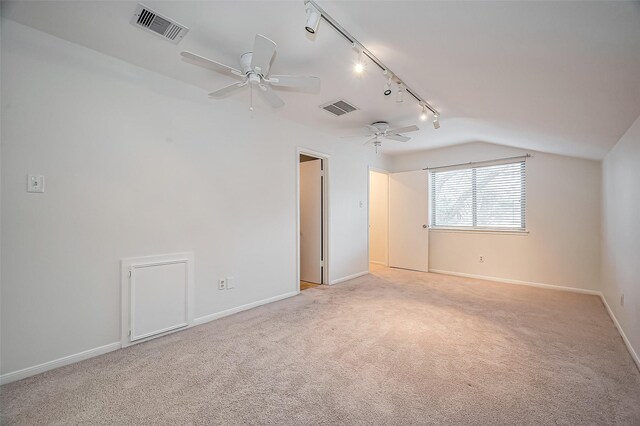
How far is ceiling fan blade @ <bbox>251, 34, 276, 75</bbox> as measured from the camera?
6.02ft

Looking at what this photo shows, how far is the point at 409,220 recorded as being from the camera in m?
6.05

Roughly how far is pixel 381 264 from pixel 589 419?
5.01 meters

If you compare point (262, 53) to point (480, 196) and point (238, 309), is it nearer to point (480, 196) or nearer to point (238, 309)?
point (238, 309)

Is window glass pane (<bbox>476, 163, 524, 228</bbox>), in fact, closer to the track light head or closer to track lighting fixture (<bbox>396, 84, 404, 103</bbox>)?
the track light head

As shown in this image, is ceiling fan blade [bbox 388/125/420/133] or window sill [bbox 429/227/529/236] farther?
window sill [bbox 429/227/529/236]

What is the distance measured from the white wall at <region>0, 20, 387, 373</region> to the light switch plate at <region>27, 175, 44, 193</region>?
36 mm

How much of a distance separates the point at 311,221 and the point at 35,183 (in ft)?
11.7

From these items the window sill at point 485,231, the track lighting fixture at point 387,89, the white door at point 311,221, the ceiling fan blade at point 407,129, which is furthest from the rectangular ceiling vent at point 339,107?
the window sill at point 485,231

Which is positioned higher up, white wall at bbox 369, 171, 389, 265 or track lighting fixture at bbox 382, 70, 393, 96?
track lighting fixture at bbox 382, 70, 393, 96

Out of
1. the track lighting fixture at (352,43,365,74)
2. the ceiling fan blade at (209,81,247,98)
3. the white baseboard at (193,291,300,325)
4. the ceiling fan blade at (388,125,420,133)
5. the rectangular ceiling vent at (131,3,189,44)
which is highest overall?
the rectangular ceiling vent at (131,3,189,44)

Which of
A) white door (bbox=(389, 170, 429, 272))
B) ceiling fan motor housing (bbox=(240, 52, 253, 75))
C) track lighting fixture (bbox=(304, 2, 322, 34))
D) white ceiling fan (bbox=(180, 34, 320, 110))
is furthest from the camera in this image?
white door (bbox=(389, 170, 429, 272))

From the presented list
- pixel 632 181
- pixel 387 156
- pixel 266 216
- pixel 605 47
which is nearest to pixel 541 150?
pixel 632 181

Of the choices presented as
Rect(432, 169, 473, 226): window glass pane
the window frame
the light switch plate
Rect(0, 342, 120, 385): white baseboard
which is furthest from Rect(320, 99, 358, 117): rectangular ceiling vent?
Rect(0, 342, 120, 385): white baseboard

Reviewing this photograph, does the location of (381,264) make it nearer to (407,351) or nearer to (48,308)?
(407,351)
